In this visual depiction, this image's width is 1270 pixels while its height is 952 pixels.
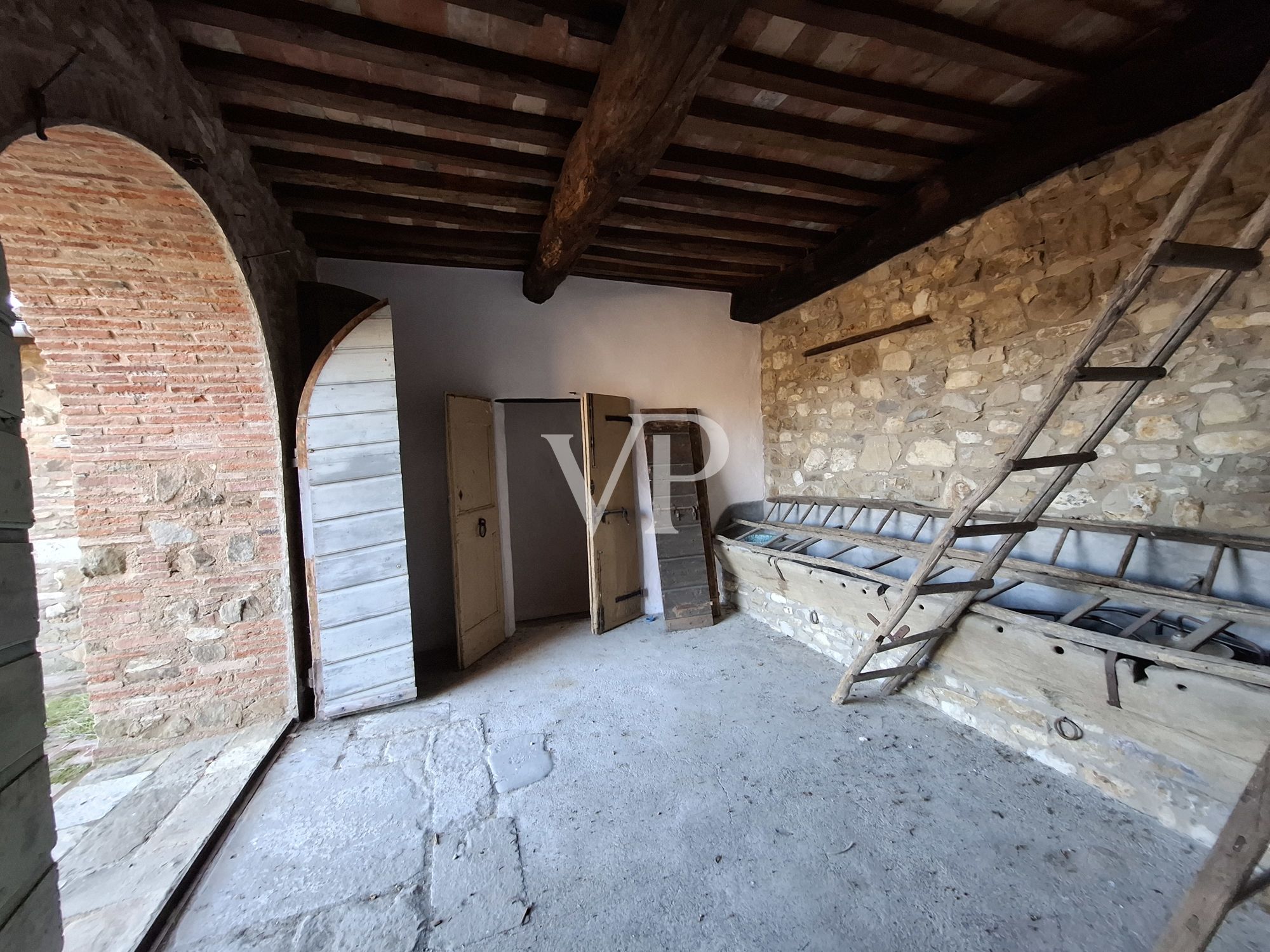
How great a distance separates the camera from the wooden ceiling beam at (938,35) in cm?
169

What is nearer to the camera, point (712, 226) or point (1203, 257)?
point (1203, 257)

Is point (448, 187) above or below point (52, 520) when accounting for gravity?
above

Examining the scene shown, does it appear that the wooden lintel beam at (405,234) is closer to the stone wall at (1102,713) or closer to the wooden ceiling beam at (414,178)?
the wooden ceiling beam at (414,178)

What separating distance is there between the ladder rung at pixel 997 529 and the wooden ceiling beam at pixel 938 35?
1.81 meters

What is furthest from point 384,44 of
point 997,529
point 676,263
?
point 997,529

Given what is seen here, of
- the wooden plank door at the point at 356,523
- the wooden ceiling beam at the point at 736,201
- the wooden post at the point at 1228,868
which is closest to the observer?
the wooden post at the point at 1228,868

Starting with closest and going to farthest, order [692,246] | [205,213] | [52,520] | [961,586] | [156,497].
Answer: [205,213], [961,586], [156,497], [52,520], [692,246]

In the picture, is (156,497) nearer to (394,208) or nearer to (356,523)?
(356,523)

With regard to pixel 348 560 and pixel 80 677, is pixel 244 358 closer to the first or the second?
pixel 348 560

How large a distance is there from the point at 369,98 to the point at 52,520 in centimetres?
369

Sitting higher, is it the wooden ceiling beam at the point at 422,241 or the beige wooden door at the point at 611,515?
the wooden ceiling beam at the point at 422,241

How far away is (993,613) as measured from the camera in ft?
7.16

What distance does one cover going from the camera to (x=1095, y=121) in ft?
6.93

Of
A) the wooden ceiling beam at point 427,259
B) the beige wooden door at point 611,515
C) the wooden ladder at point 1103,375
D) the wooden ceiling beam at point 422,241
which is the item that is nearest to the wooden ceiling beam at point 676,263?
the wooden ceiling beam at point 422,241
